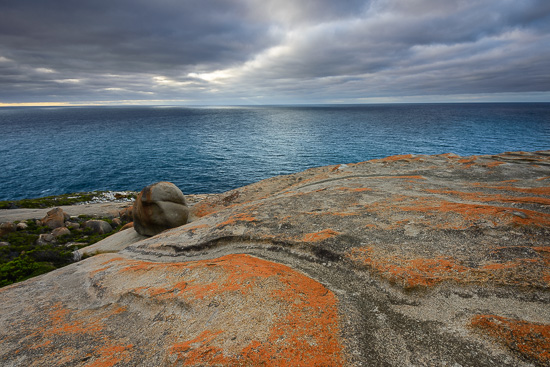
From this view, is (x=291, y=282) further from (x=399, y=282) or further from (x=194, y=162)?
(x=194, y=162)

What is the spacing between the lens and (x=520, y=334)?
4.32 meters

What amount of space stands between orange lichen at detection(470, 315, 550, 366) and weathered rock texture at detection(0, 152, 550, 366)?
0.02 metres

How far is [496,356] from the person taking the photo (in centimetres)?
408

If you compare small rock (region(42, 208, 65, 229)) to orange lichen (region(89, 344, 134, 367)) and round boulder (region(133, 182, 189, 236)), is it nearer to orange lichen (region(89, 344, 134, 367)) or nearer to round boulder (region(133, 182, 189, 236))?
round boulder (region(133, 182, 189, 236))

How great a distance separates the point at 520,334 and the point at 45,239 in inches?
1195

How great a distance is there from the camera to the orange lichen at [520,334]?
3954 millimetres

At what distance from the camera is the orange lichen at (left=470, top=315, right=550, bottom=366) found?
3.95 meters

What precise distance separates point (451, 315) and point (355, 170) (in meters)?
12.6

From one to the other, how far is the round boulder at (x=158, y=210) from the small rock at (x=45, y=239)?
1071cm

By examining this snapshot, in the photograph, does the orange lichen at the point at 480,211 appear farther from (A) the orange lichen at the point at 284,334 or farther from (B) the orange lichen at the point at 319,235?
(A) the orange lichen at the point at 284,334

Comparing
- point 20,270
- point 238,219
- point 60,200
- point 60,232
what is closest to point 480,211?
point 238,219

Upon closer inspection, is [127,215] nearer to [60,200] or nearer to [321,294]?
[60,200]

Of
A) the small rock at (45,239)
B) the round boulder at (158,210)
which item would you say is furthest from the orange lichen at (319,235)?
the small rock at (45,239)

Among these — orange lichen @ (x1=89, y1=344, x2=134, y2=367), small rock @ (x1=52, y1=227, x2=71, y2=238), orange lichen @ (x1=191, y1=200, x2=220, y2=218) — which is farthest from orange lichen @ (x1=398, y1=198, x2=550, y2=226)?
small rock @ (x1=52, y1=227, x2=71, y2=238)
